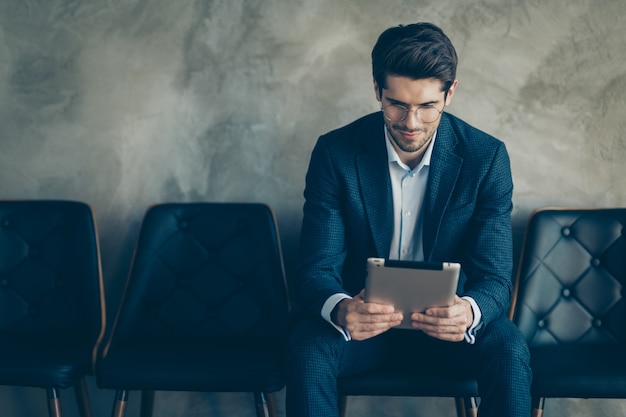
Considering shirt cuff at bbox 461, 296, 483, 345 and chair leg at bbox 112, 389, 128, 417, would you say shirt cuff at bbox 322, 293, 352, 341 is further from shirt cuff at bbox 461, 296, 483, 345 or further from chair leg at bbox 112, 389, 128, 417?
chair leg at bbox 112, 389, 128, 417

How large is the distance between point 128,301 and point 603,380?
4.98ft

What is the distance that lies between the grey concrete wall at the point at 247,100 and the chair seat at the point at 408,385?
0.81 meters

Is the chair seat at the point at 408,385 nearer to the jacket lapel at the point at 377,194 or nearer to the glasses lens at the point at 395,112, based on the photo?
the jacket lapel at the point at 377,194

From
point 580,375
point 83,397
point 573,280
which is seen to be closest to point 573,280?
point 573,280

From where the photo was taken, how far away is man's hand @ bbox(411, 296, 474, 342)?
1.84m

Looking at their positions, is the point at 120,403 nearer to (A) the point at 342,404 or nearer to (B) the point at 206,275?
(B) the point at 206,275

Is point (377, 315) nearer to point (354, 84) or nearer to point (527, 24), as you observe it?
point (354, 84)

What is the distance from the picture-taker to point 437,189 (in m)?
2.13

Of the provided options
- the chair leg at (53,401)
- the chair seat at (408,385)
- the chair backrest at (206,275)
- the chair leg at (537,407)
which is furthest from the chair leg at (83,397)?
the chair leg at (537,407)

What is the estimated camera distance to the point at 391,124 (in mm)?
2053

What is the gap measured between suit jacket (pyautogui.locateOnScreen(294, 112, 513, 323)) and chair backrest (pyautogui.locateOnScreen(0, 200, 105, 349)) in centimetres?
84

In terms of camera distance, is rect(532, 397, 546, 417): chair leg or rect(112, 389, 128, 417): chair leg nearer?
rect(532, 397, 546, 417): chair leg

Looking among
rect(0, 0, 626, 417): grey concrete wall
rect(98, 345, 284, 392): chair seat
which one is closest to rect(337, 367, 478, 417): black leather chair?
rect(98, 345, 284, 392): chair seat

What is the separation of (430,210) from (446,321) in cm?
41
